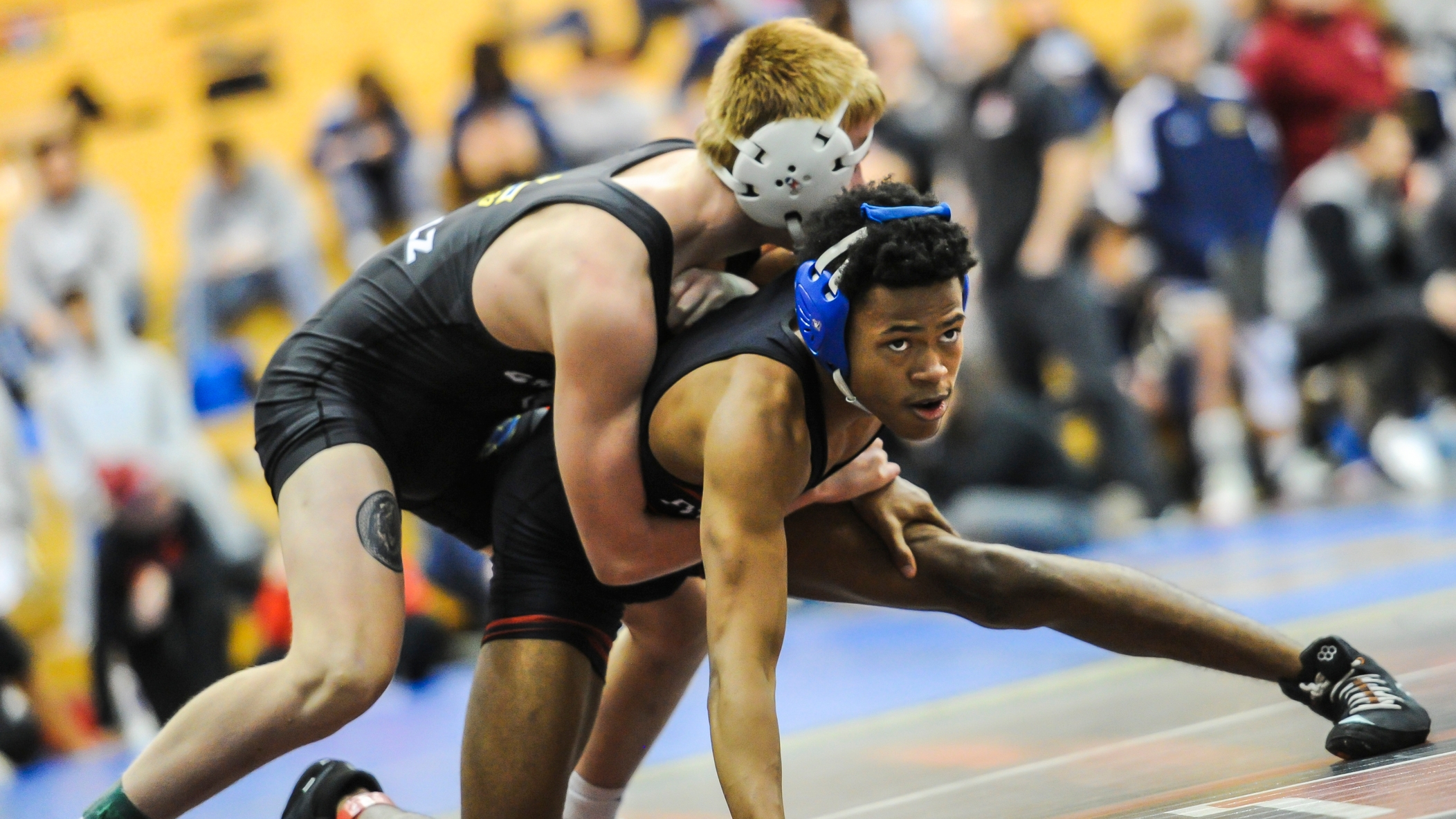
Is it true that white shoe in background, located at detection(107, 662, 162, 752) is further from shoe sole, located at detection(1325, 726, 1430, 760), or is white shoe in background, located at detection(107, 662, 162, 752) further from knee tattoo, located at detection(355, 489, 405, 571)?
shoe sole, located at detection(1325, 726, 1430, 760)

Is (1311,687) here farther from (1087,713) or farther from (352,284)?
(352,284)

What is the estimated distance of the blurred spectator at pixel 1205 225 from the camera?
7.93 metres

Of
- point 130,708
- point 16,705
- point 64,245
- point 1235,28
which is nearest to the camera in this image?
point 16,705

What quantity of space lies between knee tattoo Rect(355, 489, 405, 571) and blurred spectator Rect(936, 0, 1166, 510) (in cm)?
480

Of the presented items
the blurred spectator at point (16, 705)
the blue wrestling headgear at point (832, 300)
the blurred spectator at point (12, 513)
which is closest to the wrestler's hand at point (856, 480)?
the blue wrestling headgear at point (832, 300)

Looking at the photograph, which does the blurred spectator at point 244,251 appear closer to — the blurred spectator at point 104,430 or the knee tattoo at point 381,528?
the blurred spectator at point 104,430

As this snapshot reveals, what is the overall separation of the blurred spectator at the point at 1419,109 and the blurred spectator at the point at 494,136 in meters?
4.61

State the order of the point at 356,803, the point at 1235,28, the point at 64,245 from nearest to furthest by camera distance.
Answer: the point at 356,803 < the point at 64,245 < the point at 1235,28

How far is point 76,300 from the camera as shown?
25.1 ft

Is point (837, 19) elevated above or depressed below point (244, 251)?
below

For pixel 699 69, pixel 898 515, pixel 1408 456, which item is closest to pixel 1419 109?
pixel 1408 456

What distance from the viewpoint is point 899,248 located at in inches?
110

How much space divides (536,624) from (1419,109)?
7074 millimetres

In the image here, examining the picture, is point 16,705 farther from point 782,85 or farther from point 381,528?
point 782,85
